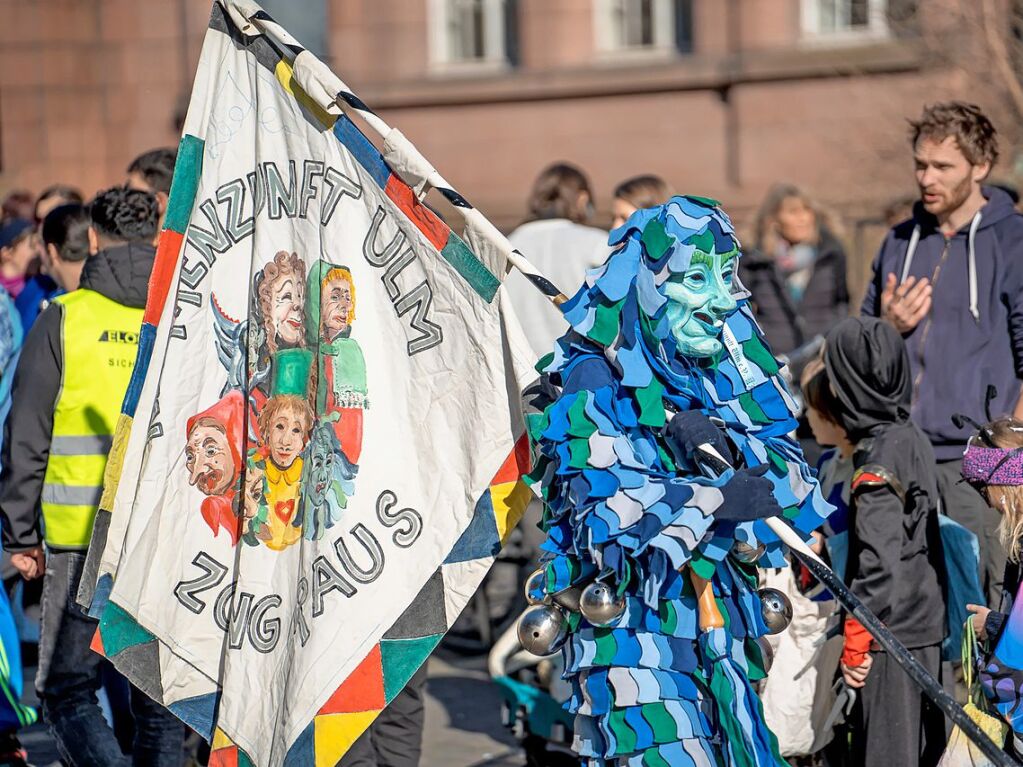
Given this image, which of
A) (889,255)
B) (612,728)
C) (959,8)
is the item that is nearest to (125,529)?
(612,728)

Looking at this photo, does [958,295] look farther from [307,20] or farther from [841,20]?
[307,20]

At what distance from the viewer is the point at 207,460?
15.7 ft

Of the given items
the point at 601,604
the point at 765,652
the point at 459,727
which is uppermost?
the point at 601,604

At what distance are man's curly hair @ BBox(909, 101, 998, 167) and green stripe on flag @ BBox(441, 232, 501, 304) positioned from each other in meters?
1.84

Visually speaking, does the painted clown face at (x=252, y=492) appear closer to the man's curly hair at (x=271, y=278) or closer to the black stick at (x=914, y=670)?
the man's curly hair at (x=271, y=278)

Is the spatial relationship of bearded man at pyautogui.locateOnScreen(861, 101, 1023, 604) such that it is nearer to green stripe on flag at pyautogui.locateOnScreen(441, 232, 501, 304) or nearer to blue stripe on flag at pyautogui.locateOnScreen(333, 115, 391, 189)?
green stripe on flag at pyautogui.locateOnScreen(441, 232, 501, 304)

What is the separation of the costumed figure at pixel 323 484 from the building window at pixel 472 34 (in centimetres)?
1109

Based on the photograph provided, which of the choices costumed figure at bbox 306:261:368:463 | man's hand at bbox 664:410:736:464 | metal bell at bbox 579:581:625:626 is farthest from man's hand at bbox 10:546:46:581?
man's hand at bbox 664:410:736:464

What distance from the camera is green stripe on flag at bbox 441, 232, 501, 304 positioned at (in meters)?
4.59

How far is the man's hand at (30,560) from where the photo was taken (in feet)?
18.1

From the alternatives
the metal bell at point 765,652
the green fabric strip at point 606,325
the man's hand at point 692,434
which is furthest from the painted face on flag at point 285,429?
the metal bell at point 765,652

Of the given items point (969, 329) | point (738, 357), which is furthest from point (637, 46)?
point (738, 357)

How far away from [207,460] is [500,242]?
111 cm

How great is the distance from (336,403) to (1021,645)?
1.96 metres
